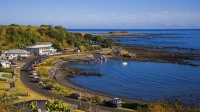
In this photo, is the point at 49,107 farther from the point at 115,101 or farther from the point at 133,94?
the point at 133,94

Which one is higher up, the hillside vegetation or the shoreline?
the hillside vegetation

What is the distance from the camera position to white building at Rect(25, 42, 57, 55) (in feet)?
252

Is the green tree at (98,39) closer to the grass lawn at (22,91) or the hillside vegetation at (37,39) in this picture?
the hillside vegetation at (37,39)

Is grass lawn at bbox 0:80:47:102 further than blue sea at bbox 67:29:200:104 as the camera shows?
No

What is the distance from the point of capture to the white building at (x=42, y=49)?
7688 centimetres

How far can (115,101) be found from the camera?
106 feet

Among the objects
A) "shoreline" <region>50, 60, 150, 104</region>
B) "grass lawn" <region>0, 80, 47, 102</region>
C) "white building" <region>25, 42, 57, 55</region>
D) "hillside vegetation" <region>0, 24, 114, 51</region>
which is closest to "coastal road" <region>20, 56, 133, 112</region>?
"grass lawn" <region>0, 80, 47, 102</region>

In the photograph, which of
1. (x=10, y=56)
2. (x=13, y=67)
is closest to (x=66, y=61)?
(x=10, y=56)

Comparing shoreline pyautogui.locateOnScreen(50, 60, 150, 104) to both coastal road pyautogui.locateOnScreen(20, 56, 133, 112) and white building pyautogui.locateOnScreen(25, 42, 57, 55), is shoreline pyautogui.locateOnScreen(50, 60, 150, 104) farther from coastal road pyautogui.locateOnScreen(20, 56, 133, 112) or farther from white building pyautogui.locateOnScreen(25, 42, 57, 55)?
white building pyautogui.locateOnScreen(25, 42, 57, 55)

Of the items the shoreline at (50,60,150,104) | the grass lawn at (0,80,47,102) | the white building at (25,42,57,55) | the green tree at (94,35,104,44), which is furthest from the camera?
the green tree at (94,35,104,44)

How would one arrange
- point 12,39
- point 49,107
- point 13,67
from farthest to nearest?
point 12,39 → point 13,67 → point 49,107

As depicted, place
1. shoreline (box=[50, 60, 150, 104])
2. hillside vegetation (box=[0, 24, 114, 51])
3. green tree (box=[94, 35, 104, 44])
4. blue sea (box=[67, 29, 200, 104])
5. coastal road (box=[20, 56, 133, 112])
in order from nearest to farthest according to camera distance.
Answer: coastal road (box=[20, 56, 133, 112]), shoreline (box=[50, 60, 150, 104]), blue sea (box=[67, 29, 200, 104]), hillside vegetation (box=[0, 24, 114, 51]), green tree (box=[94, 35, 104, 44])

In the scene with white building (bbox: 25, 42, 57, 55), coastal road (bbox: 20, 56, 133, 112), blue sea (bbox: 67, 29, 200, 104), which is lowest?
blue sea (bbox: 67, 29, 200, 104)

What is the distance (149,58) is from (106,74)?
24.9 m
